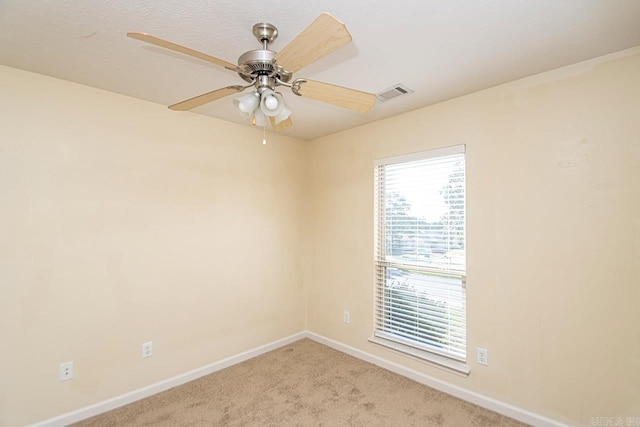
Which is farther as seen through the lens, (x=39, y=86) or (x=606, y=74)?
(x=39, y=86)

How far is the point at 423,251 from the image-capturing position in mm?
2855

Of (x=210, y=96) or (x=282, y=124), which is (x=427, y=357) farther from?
(x=210, y=96)

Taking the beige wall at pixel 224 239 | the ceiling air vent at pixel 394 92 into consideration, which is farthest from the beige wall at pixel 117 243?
the ceiling air vent at pixel 394 92

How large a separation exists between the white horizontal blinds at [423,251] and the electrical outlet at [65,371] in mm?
2599

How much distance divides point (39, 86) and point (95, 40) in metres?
0.81

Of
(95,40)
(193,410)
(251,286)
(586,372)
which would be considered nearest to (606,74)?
(586,372)

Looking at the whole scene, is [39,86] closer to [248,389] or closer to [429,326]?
[248,389]

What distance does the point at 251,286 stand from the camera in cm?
341

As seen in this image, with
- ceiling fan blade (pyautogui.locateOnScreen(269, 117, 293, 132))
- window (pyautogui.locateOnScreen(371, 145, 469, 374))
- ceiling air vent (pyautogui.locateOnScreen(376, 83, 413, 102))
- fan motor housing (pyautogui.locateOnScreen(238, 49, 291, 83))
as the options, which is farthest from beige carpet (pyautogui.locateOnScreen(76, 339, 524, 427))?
ceiling air vent (pyautogui.locateOnScreen(376, 83, 413, 102))

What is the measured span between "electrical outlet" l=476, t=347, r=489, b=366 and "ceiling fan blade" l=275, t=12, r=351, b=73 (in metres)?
2.44

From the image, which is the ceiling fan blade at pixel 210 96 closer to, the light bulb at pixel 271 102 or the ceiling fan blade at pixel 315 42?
the light bulb at pixel 271 102

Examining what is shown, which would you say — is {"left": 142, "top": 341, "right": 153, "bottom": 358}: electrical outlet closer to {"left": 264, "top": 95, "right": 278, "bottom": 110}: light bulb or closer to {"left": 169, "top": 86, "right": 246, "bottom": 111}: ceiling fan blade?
{"left": 169, "top": 86, "right": 246, "bottom": 111}: ceiling fan blade

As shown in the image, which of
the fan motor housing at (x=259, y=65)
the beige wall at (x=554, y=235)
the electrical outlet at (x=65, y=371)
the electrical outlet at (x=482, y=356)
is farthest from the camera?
the electrical outlet at (x=482, y=356)

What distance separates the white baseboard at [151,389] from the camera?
2221 millimetres
